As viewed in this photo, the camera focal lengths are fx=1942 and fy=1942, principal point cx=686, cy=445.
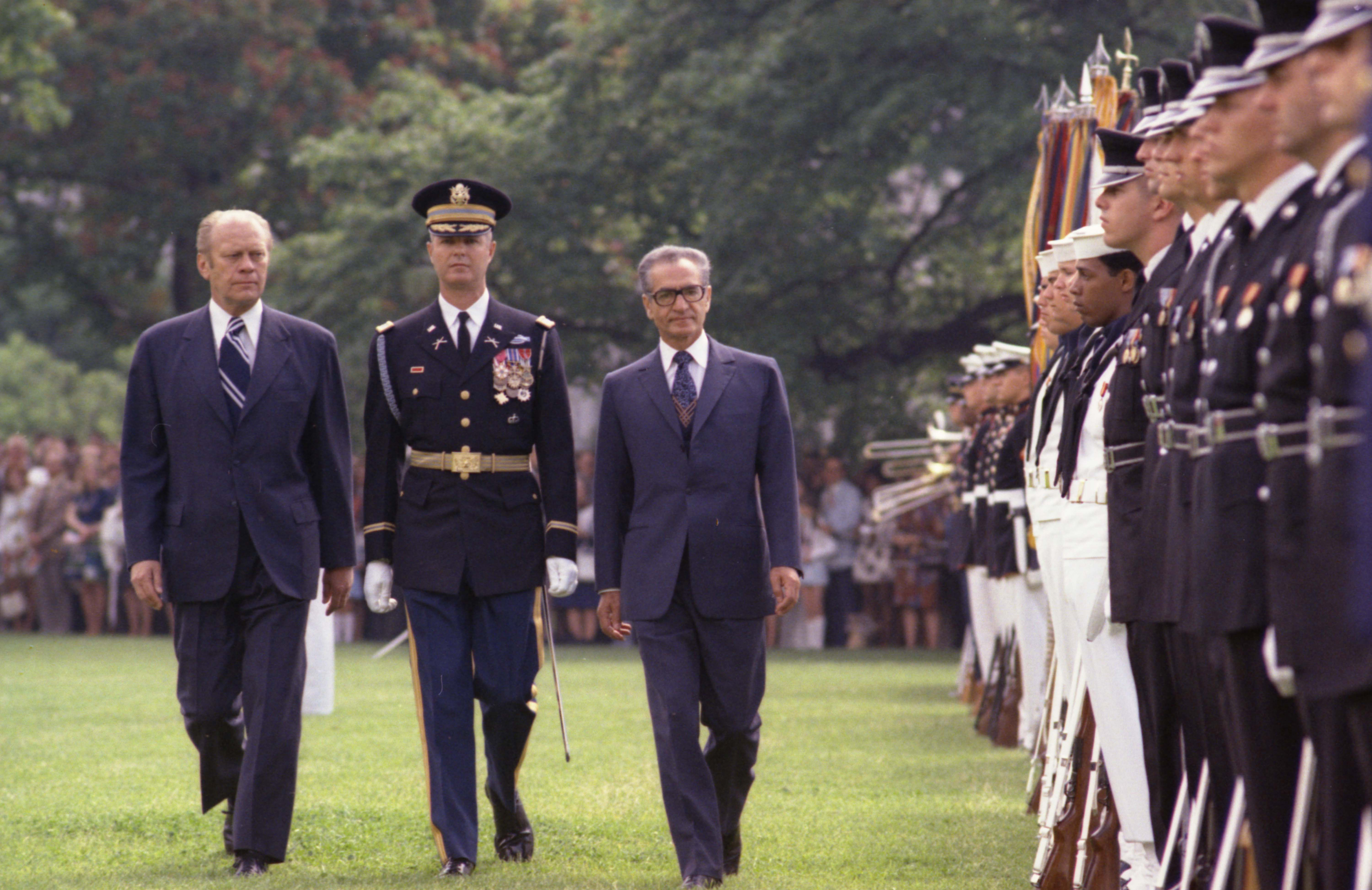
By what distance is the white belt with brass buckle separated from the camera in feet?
23.6

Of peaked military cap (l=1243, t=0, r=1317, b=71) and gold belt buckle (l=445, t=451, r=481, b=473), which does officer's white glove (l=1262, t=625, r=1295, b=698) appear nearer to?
peaked military cap (l=1243, t=0, r=1317, b=71)

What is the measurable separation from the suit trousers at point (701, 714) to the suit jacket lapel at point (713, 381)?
0.54 metres

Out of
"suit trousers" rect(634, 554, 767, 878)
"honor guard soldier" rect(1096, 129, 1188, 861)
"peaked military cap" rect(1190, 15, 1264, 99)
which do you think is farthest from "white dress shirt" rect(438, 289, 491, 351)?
"peaked military cap" rect(1190, 15, 1264, 99)

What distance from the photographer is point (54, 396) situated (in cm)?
3716

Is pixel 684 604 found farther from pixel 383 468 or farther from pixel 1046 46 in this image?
pixel 1046 46

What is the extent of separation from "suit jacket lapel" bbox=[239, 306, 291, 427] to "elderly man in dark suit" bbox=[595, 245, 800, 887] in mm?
1226

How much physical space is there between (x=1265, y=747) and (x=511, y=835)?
368 centimetres

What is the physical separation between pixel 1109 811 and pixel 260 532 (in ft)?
10.2

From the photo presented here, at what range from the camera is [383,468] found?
23.9 feet

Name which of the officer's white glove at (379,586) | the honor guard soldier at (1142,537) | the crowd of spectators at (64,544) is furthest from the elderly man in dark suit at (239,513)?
the crowd of spectators at (64,544)

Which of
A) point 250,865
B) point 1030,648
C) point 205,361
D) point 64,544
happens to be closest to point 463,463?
point 205,361

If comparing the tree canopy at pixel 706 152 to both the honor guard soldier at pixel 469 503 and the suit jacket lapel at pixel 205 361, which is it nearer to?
the honor guard soldier at pixel 469 503

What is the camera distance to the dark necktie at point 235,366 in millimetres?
7129

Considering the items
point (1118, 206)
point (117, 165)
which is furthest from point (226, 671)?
point (117, 165)
